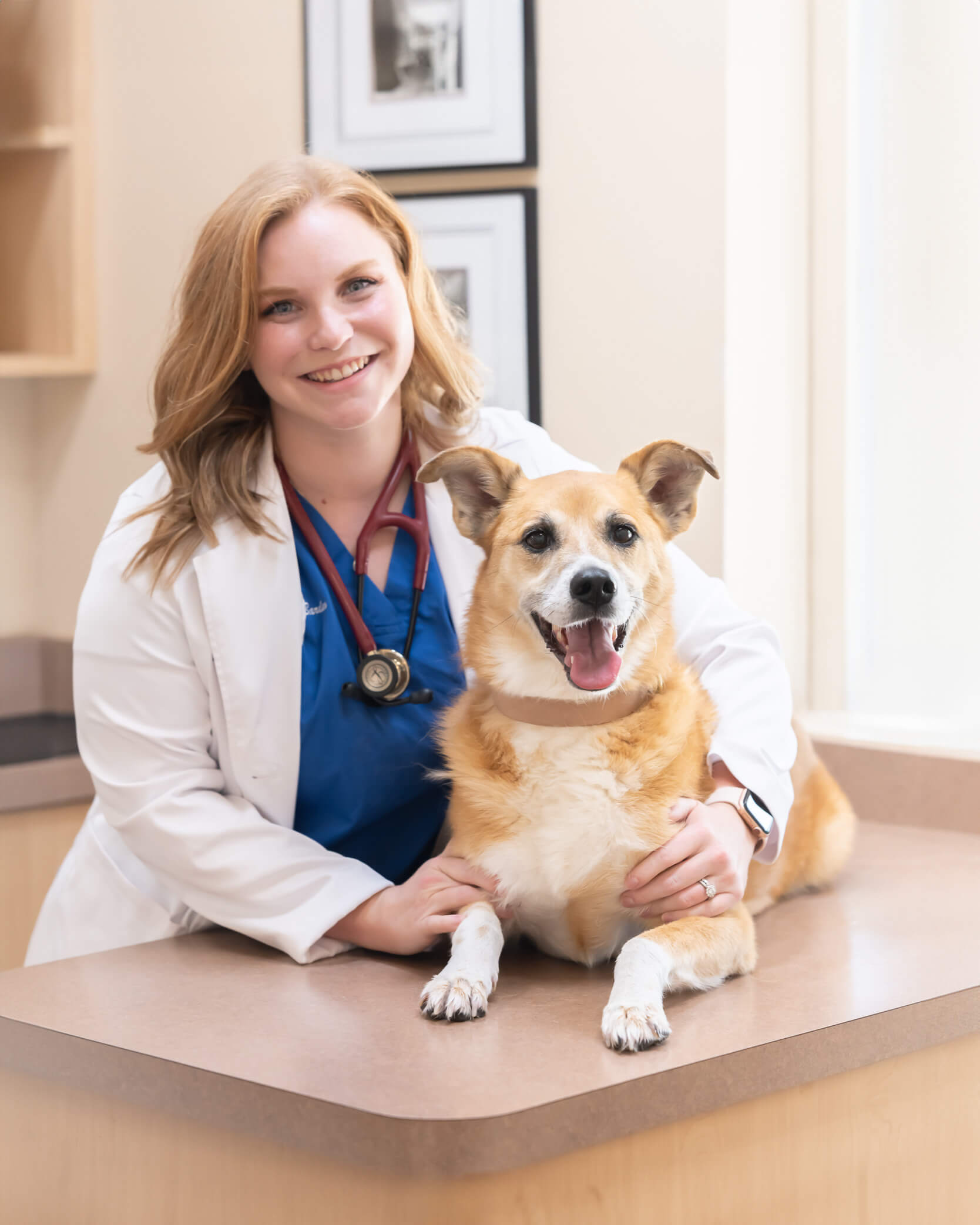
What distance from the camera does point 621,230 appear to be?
2.00 meters

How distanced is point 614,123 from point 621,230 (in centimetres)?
16

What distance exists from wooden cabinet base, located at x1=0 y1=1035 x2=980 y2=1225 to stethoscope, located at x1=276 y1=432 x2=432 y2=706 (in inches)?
20.4

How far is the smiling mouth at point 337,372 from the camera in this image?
4.70ft

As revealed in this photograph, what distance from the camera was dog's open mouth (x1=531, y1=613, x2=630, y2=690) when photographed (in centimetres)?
122

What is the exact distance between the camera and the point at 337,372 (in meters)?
1.43

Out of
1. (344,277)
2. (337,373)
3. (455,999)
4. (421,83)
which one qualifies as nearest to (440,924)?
(455,999)

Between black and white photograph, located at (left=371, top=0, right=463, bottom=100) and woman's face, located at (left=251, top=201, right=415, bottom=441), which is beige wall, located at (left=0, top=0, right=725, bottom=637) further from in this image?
woman's face, located at (left=251, top=201, right=415, bottom=441)

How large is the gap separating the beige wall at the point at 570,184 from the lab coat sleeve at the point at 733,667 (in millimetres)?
395

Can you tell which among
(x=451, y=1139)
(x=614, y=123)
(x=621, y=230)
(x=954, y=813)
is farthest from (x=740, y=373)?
(x=451, y=1139)

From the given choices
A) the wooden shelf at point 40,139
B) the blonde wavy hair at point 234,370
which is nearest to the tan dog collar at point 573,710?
the blonde wavy hair at point 234,370

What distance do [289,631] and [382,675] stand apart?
116mm

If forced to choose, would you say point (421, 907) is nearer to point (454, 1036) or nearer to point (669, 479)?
point (454, 1036)

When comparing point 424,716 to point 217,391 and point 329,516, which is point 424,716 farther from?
point 217,391

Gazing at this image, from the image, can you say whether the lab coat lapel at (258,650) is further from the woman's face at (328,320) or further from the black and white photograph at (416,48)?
the black and white photograph at (416,48)
